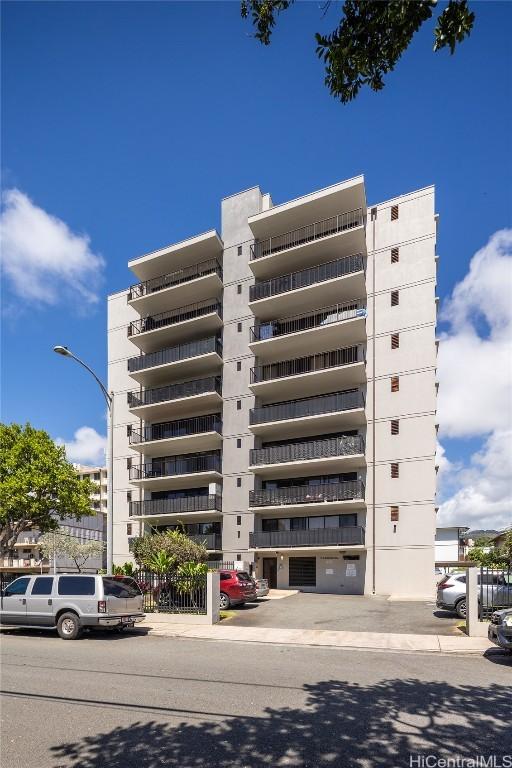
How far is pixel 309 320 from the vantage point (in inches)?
1371

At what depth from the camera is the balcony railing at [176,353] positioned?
36.3m

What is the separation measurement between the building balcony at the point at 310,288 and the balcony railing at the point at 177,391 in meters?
5.58

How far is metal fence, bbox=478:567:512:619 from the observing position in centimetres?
1565

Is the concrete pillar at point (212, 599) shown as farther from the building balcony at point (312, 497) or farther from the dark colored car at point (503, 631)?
the building balcony at point (312, 497)

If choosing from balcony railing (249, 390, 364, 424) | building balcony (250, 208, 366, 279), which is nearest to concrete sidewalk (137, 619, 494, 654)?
balcony railing (249, 390, 364, 424)

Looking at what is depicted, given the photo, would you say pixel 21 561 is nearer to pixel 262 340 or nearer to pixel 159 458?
pixel 159 458

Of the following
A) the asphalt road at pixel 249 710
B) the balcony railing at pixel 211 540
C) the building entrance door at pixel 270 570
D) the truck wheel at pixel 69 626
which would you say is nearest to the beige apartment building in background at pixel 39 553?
the balcony railing at pixel 211 540

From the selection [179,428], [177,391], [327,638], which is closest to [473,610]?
[327,638]

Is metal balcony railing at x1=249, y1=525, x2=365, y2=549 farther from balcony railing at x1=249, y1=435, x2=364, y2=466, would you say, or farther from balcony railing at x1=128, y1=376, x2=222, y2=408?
balcony railing at x1=128, y1=376, x2=222, y2=408

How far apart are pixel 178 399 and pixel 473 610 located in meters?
24.7

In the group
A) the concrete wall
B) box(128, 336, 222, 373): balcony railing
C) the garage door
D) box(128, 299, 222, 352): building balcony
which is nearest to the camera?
the garage door

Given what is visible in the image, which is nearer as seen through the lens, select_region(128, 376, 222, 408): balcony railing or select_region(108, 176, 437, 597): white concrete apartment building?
select_region(108, 176, 437, 597): white concrete apartment building

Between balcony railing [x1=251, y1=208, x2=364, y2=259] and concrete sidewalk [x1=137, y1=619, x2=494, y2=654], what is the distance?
2473cm

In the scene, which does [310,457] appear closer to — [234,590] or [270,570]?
[270,570]
